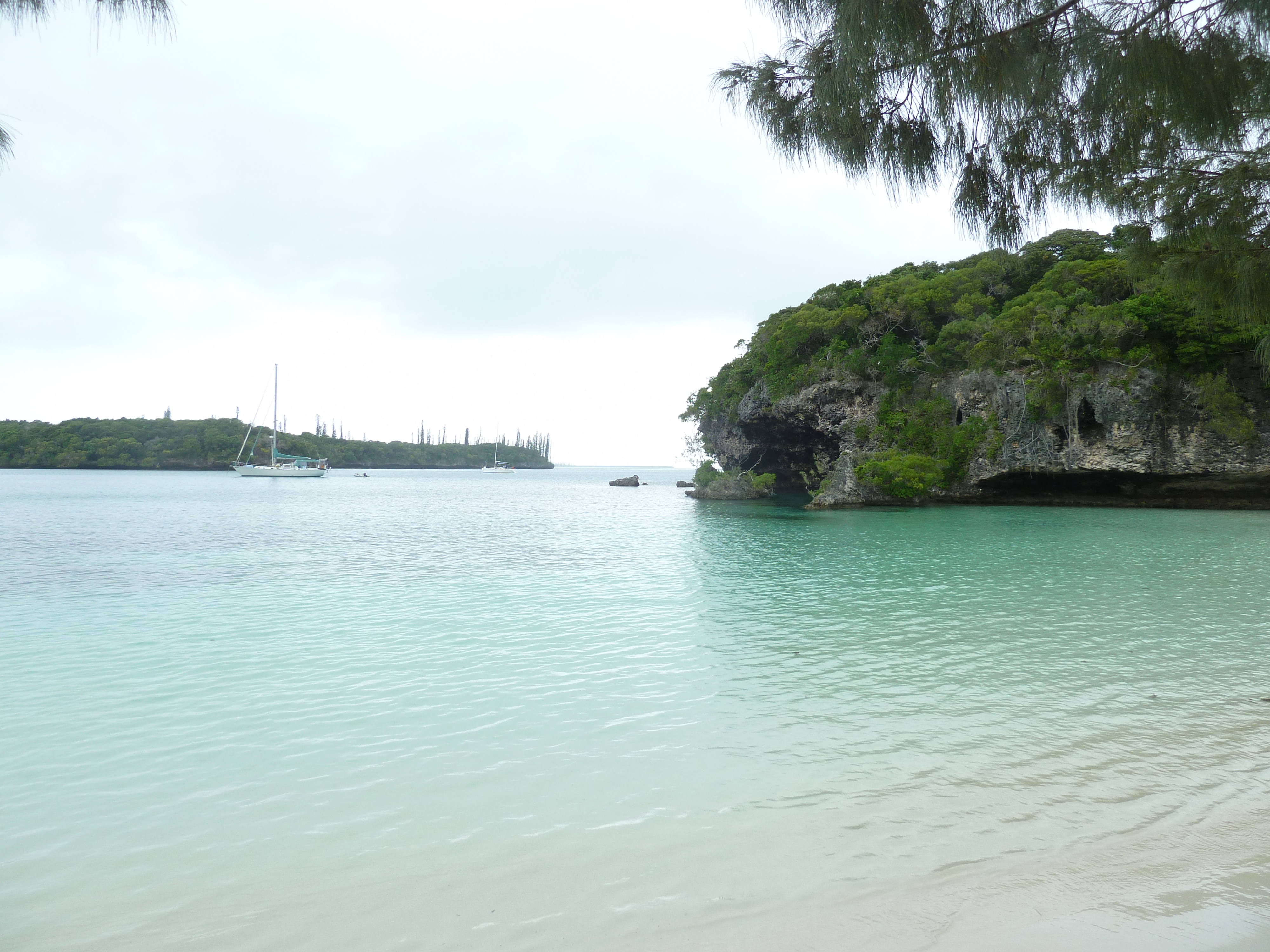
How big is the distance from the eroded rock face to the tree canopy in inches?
1026

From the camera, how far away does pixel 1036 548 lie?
16266 mm

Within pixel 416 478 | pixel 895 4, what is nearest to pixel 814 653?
pixel 895 4

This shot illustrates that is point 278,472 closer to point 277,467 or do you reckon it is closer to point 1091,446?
point 277,467

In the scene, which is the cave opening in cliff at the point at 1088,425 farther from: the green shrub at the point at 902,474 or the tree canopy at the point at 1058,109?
the tree canopy at the point at 1058,109

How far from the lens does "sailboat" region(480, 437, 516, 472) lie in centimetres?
14538

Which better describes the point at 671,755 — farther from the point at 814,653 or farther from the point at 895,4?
the point at 895,4

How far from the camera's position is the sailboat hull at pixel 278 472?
250 feet

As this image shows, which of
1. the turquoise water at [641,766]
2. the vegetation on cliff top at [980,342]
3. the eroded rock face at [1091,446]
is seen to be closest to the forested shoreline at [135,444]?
the vegetation on cliff top at [980,342]

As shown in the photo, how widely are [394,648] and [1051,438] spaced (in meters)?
29.9

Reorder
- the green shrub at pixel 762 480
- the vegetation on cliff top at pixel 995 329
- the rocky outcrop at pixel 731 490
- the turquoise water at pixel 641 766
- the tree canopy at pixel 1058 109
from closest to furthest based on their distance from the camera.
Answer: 1. the turquoise water at pixel 641 766
2. the tree canopy at pixel 1058 109
3. the vegetation on cliff top at pixel 995 329
4. the green shrub at pixel 762 480
5. the rocky outcrop at pixel 731 490

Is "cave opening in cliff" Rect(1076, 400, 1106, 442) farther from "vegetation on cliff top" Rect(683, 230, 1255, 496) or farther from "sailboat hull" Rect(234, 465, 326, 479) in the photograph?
"sailboat hull" Rect(234, 465, 326, 479)

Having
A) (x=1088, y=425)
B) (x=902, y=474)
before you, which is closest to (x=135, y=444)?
(x=902, y=474)

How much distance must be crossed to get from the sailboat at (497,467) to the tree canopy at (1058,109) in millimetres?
139637

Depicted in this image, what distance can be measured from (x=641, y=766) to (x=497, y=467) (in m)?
145
